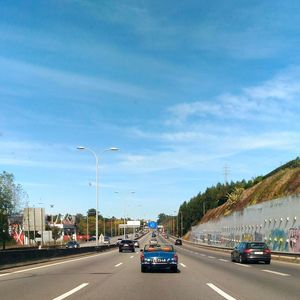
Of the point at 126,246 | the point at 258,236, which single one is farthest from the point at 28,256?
the point at 258,236

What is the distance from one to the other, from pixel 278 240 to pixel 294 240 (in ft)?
20.1

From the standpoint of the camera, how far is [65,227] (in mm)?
196375

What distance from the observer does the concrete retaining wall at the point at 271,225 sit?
48.7 meters

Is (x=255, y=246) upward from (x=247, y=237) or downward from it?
upward

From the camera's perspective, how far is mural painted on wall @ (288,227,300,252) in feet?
153

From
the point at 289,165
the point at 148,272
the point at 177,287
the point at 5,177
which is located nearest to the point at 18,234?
the point at 5,177

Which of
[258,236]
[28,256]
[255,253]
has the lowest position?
[258,236]

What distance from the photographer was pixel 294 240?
157 ft

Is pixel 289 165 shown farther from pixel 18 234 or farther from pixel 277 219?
pixel 18 234

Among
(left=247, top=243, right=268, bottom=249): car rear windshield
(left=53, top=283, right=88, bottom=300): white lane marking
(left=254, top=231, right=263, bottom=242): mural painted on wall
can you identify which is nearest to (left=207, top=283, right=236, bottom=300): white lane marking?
(left=53, top=283, right=88, bottom=300): white lane marking

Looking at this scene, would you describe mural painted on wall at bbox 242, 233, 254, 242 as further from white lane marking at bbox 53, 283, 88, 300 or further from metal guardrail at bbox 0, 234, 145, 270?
white lane marking at bbox 53, 283, 88, 300

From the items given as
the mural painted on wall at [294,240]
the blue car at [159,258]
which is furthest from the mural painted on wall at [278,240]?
the blue car at [159,258]

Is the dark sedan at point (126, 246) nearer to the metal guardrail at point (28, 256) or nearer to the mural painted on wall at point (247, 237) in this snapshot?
the metal guardrail at point (28, 256)

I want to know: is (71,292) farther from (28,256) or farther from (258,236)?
(258,236)
